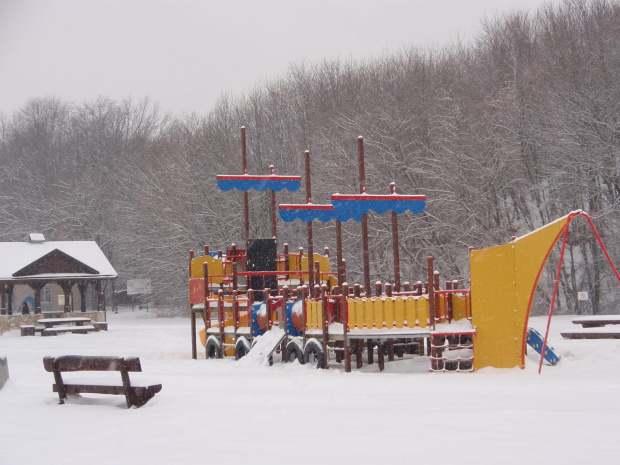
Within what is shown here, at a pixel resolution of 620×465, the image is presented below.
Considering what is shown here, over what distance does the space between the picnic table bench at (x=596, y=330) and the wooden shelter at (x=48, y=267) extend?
98.3ft

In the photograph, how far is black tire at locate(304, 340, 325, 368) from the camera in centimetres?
1688

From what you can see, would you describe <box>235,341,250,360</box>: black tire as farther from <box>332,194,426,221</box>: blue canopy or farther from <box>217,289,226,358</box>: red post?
<box>332,194,426,221</box>: blue canopy

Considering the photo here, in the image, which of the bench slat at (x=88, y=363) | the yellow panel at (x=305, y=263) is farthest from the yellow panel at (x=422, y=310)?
the yellow panel at (x=305, y=263)

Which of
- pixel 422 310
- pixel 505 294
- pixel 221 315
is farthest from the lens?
pixel 221 315

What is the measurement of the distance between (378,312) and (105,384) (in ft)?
Result: 20.5

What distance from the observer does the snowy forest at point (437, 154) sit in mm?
36438

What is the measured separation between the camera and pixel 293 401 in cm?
1158

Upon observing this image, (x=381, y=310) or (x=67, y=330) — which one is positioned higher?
(x=381, y=310)

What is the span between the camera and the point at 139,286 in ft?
193

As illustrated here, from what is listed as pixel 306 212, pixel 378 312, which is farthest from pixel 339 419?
pixel 306 212

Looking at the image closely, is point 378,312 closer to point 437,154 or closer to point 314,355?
point 314,355

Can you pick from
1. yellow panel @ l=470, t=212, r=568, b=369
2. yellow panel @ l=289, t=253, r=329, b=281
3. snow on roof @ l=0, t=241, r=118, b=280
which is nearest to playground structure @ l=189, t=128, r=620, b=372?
yellow panel @ l=470, t=212, r=568, b=369

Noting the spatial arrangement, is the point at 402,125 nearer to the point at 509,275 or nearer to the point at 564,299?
the point at 564,299

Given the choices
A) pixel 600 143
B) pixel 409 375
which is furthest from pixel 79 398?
pixel 600 143
